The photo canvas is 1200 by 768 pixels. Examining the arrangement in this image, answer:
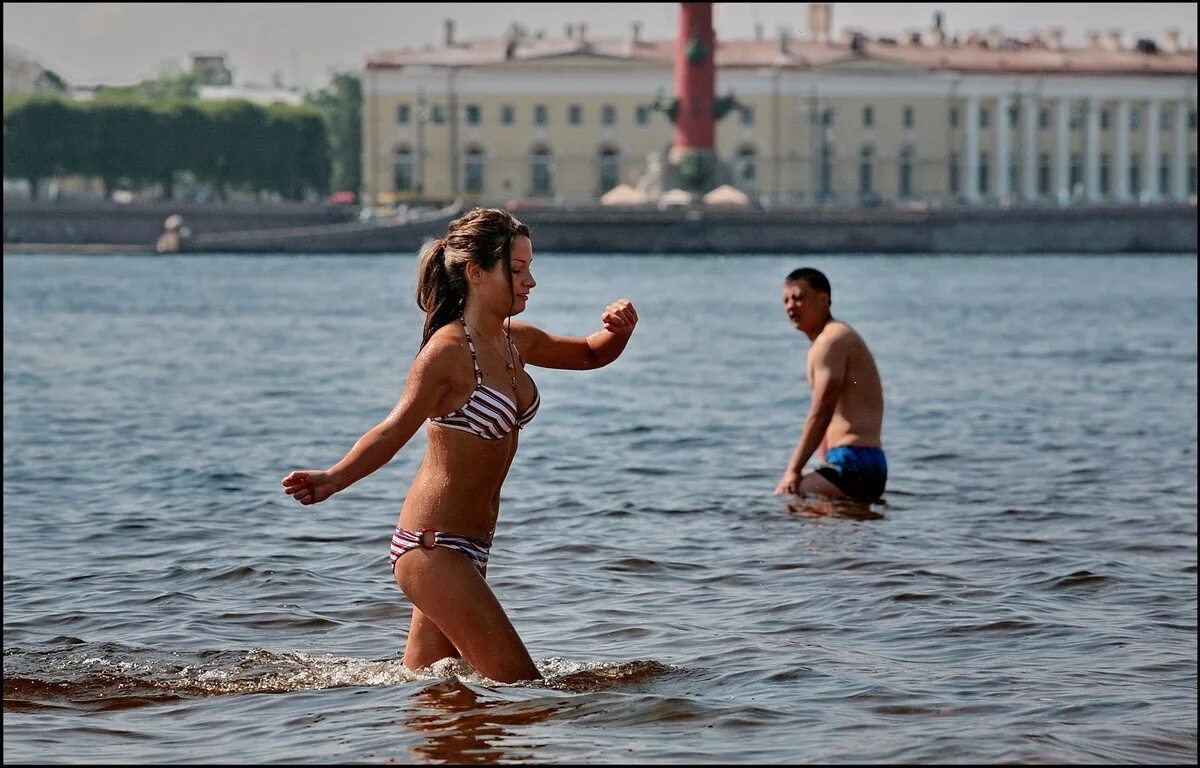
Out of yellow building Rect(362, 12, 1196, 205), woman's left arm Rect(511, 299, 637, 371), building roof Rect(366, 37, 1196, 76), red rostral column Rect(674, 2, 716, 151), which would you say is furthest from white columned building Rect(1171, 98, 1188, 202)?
woman's left arm Rect(511, 299, 637, 371)

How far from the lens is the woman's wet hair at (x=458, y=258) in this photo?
5246 mm

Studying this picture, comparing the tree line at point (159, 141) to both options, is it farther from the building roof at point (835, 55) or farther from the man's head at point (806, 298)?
the man's head at point (806, 298)

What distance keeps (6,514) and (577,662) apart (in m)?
4.95

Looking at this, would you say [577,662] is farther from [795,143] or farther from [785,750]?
[795,143]

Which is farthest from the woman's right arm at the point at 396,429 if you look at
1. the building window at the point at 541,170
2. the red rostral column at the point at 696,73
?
the building window at the point at 541,170

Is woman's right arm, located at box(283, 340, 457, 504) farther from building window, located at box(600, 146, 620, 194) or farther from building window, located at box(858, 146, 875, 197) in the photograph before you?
building window, located at box(858, 146, 875, 197)

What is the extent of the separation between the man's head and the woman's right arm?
4.24m

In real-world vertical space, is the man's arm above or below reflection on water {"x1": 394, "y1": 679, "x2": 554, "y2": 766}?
above

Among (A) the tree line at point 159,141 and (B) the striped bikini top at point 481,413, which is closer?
(B) the striped bikini top at point 481,413

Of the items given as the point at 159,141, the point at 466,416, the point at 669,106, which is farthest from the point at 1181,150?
the point at 466,416

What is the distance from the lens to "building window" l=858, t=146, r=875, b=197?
91.8 m

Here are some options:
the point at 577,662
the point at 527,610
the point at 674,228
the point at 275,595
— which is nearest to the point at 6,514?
the point at 275,595

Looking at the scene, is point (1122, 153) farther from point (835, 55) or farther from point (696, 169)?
point (696, 169)

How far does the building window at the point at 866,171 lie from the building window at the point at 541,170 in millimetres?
13198
